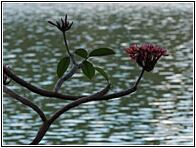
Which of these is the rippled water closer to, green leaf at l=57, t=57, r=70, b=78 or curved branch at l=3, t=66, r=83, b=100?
green leaf at l=57, t=57, r=70, b=78

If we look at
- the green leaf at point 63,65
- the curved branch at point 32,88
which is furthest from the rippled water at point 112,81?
the curved branch at point 32,88

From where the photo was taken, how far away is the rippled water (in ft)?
106

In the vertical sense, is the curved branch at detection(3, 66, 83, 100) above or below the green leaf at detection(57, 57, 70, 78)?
below

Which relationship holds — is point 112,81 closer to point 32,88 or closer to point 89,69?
point 89,69

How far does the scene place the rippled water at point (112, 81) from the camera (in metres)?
32.2

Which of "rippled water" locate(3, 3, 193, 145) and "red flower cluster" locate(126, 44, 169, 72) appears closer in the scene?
"red flower cluster" locate(126, 44, 169, 72)

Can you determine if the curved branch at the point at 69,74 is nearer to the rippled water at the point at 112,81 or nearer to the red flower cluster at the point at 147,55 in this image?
the red flower cluster at the point at 147,55

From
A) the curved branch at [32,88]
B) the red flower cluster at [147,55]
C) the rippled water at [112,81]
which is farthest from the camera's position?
the rippled water at [112,81]

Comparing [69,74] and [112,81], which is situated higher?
[69,74]

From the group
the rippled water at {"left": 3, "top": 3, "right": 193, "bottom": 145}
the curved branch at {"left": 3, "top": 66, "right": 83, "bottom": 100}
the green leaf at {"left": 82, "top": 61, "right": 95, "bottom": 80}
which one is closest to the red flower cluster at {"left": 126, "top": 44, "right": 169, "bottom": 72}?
the green leaf at {"left": 82, "top": 61, "right": 95, "bottom": 80}

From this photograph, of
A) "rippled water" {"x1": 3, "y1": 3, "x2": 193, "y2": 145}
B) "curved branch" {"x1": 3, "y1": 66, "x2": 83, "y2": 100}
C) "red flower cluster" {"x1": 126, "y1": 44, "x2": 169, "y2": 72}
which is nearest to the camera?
"curved branch" {"x1": 3, "y1": 66, "x2": 83, "y2": 100}

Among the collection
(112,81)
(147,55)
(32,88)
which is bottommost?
(112,81)

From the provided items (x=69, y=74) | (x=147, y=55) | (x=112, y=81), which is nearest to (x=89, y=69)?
(x=69, y=74)

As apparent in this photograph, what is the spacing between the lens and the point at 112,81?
43250 millimetres
